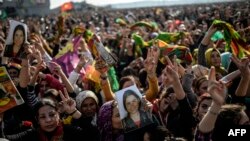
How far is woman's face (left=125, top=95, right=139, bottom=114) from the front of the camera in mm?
3561

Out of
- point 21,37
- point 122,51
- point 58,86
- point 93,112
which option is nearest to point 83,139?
point 93,112

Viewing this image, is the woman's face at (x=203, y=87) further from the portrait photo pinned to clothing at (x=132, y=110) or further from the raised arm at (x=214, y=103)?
the raised arm at (x=214, y=103)

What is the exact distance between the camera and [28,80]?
439 cm

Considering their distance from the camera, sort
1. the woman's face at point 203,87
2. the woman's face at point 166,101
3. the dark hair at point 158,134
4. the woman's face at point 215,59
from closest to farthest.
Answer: the dark hair at point 158,134 < the woman's face at point 166,101 < the woman's face at point 203,87 < the woman's face at point 215,59

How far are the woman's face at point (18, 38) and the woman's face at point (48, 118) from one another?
5.70ft

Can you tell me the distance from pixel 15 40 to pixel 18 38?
4cm

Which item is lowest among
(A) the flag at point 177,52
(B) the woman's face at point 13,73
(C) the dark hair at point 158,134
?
(C) the dark hair at point 158,134

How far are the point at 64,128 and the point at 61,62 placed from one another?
3.08m

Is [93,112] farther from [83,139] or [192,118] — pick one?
[192,118]

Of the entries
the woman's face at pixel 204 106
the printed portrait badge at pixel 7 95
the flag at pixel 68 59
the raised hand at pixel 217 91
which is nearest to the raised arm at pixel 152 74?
the woman's face at pixel 204 106

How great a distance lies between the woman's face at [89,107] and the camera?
162 inches

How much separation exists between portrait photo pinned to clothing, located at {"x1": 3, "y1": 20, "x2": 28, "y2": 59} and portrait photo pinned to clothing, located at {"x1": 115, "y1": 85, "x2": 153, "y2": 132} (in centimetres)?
197

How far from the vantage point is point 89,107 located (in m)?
4.15

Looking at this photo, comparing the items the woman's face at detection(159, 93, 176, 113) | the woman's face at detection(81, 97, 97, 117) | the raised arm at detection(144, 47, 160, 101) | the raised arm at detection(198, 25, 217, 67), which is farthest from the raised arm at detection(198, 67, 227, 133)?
the raised arm at detection(198, 25, 217, 67)
